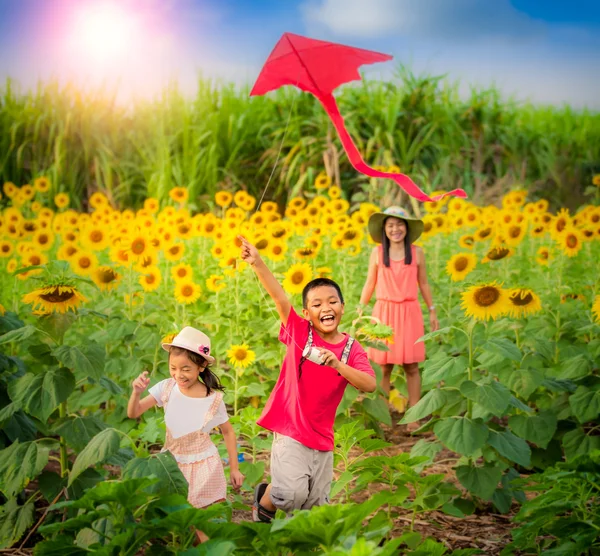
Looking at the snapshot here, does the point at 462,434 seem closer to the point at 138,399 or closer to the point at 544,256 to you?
the point at 138,399

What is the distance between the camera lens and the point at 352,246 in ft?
15.0

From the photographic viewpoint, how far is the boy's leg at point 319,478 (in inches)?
87.0

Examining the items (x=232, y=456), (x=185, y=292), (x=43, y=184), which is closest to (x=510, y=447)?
(x=232, y=456)

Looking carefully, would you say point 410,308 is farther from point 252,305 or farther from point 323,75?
point 323,75

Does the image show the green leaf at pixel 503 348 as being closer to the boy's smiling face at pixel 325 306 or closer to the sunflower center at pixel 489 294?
the sunflower center at pixel 489 294

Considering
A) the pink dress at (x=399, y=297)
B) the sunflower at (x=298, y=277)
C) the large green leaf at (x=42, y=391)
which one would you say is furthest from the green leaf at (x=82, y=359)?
the pink dress at (x=399, y=297)

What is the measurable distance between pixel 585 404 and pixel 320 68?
143cm

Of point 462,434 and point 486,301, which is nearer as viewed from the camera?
point 462,434

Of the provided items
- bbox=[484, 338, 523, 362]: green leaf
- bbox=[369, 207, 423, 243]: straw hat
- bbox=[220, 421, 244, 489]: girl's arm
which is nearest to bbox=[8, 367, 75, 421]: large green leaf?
bbox=[220, 421, 244, 489]: girl's arm

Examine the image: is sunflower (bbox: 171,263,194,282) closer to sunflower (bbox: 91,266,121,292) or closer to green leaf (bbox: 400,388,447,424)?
sunflower (bbox: 91,266,121,292)

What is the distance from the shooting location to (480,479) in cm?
255

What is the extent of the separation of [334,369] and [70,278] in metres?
0.81

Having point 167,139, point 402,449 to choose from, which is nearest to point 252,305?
point 402,449

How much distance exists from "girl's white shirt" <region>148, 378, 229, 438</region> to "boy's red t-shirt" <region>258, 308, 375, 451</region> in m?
0.13
